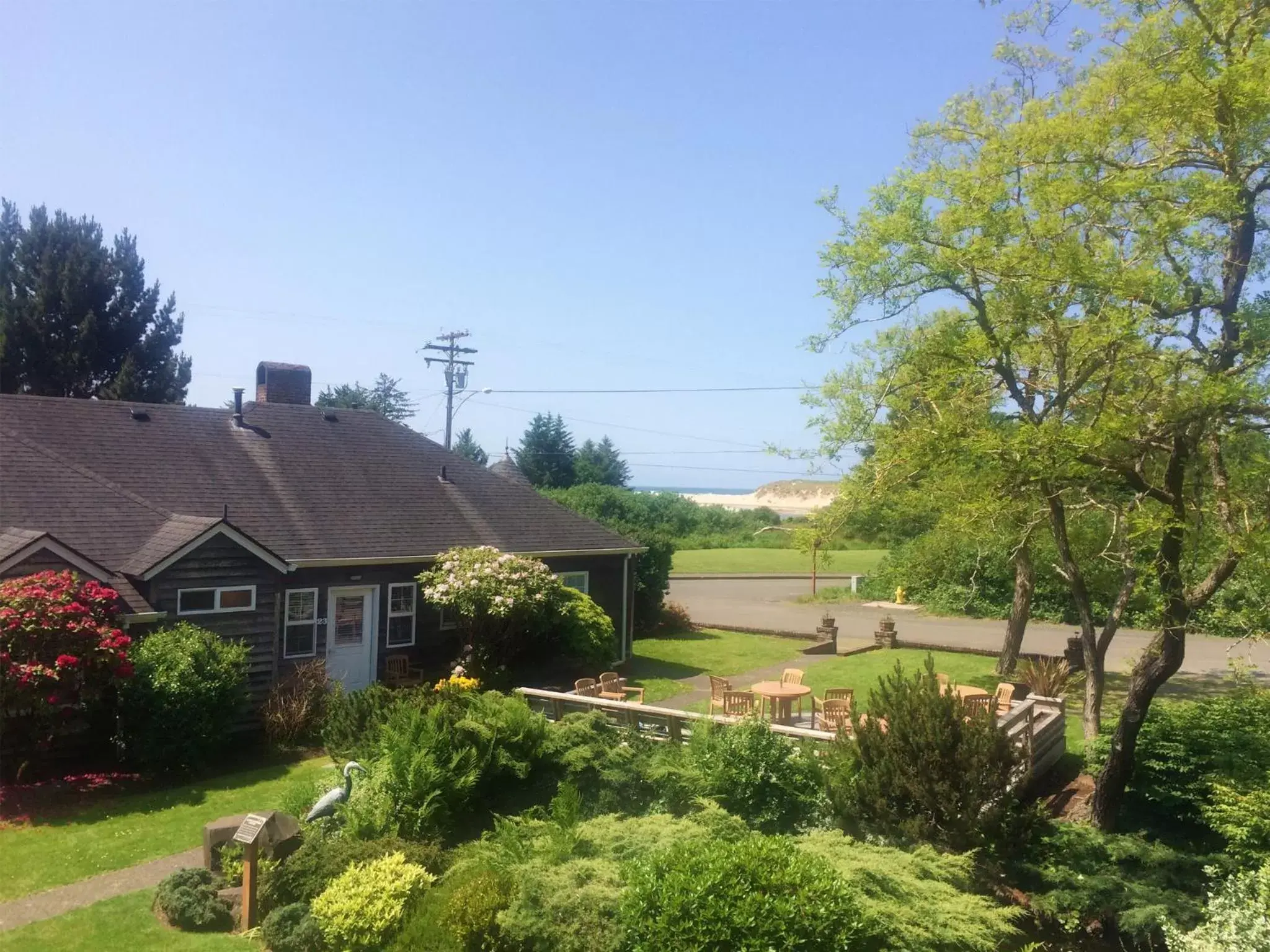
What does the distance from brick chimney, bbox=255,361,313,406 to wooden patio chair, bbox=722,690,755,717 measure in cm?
1446

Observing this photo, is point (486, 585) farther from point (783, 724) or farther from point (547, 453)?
point (547, 453)

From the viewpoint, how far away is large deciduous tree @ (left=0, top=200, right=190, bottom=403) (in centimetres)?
3728

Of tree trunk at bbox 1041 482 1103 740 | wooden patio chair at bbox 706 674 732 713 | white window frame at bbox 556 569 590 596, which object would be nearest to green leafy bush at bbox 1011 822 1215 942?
tree trunk at bbox 1041 482 1103 740

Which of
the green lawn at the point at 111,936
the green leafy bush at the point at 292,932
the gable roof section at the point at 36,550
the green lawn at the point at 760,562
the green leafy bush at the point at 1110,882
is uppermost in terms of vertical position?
the gable roof section at the point at 36,550

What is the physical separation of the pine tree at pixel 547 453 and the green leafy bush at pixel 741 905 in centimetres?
6252

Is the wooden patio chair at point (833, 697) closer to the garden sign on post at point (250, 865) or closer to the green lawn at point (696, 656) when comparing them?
the green lawn at point (696, 656)

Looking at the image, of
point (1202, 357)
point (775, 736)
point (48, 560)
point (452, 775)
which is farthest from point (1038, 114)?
point (48, 560)

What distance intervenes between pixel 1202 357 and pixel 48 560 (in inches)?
607

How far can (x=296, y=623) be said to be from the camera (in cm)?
1703

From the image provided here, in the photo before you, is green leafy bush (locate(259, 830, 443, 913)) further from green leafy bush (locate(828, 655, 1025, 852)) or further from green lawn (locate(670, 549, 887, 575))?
green lawn (locate(670, 549, 887, 575))

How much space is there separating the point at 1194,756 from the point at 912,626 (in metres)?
20.6

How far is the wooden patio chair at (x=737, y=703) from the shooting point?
48.6 feet

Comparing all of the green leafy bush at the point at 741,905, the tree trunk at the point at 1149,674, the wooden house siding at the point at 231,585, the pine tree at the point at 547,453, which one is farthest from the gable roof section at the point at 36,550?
the pine tree at the point at 547,453

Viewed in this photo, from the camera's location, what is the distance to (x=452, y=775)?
989 cm
